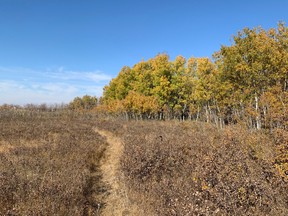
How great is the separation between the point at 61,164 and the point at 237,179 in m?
6.80

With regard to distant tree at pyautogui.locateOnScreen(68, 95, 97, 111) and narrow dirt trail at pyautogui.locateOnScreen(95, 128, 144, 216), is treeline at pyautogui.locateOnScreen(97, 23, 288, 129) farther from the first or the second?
distant tree at pyautogui.locateOnScreen(68, 95, 97, 111)

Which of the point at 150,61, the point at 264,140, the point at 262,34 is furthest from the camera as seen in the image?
the point at 150,61

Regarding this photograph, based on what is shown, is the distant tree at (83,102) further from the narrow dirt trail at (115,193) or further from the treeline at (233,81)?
the narrow dirt trail at (115,193)

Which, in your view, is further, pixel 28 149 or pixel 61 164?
pixel 28 149

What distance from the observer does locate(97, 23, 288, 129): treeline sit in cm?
1222

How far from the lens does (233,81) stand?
18.1 metres

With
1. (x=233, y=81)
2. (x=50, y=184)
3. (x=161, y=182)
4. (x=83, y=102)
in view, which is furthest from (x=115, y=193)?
(x=83, y=102)

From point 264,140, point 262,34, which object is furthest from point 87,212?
point 262,34

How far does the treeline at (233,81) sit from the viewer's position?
12.2 m

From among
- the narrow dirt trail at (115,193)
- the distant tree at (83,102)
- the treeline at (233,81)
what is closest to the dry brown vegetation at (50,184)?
the narrow dirt trail at (115,193)

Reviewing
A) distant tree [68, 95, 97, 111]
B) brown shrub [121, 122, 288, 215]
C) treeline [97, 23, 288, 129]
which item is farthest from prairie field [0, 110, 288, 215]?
distant tree [68, 95, 97, 111]

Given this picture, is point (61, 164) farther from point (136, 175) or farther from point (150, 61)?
point (150, 61)

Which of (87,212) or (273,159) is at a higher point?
(273,159)

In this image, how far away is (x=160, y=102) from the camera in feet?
135
